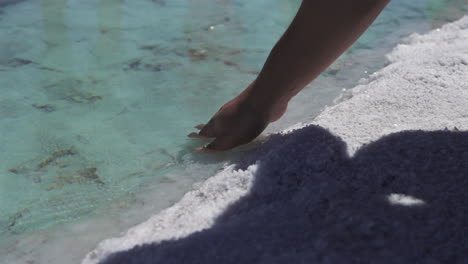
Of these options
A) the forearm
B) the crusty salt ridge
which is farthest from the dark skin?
the crusty salt ridge

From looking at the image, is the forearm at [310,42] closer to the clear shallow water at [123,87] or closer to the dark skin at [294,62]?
the dark skin at [294,62]

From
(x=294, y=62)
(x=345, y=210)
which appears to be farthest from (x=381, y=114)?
(x=345, y=210)

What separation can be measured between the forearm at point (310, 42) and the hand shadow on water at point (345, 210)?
0.19m

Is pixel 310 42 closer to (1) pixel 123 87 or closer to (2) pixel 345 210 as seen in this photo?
(2) pixel 345 210

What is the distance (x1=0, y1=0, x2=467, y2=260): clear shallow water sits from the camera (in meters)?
1.21

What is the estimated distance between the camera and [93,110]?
1.56 m

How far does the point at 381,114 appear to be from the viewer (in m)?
1.38

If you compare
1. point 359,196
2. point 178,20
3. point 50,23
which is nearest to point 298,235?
point 359,196

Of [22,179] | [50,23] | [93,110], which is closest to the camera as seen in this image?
[22,179]

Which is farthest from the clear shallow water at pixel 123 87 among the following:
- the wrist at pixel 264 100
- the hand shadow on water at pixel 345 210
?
the hand shadow on water at pixel 345 210

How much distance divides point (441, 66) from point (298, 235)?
3.62 ft

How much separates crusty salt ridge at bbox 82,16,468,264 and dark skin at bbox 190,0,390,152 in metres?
0.14

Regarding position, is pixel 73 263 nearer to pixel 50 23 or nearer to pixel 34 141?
pixel 34 141

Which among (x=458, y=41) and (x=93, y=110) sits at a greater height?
(x=458, y=41)
